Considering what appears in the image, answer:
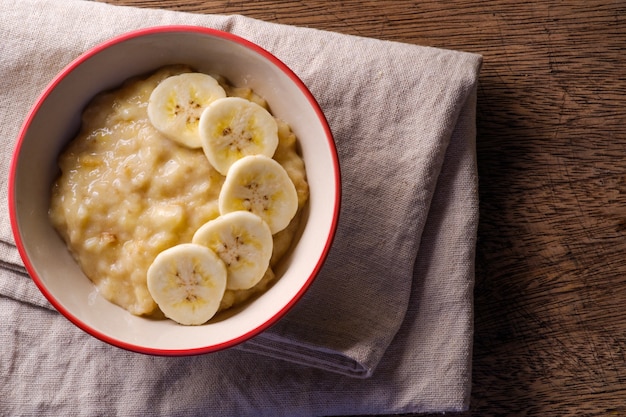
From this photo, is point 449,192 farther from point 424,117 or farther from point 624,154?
point 624,154

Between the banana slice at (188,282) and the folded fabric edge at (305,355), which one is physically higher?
the banana slice at (188,282)

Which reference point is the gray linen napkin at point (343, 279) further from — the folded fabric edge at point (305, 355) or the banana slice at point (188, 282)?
the banana slice at point (188, 282)

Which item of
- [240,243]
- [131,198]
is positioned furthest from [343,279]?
[131,198]

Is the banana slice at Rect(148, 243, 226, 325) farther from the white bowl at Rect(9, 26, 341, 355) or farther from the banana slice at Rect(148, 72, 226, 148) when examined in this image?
the banana slice at Rect(148, 72, 226, 148)

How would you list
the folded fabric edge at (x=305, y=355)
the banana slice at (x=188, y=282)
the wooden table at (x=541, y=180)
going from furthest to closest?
the wooden table at (x=541, y=180) < the folded fabric edge at (x=305, y=355) < the banana slice at (x=188, y=282)

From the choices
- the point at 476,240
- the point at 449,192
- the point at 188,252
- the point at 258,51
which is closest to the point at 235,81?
the point at 258,51

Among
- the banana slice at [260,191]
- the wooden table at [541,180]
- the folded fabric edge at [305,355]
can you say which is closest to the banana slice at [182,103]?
the banana slice at [260,191]
